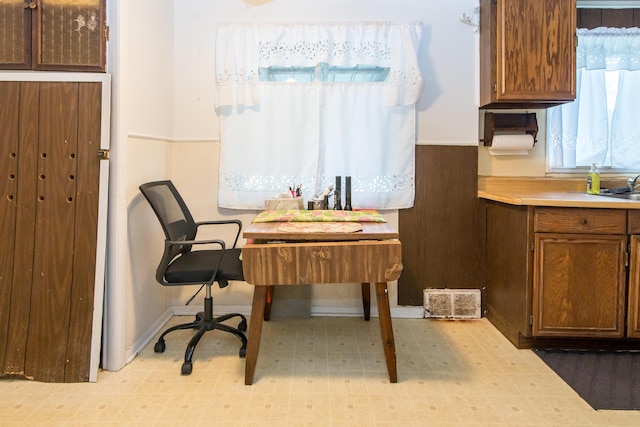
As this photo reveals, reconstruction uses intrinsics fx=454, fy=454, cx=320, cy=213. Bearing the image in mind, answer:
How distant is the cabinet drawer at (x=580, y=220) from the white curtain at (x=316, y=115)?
833 millimetres

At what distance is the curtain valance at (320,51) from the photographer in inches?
112

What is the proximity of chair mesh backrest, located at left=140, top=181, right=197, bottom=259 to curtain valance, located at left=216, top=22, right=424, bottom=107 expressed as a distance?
2.37ft

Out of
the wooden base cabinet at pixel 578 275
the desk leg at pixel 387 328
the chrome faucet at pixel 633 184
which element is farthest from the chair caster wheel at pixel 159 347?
the chrome faucet at pixel 633 184

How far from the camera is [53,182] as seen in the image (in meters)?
2.14

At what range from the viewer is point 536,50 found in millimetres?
2635

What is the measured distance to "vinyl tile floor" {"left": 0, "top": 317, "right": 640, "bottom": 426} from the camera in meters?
1.83

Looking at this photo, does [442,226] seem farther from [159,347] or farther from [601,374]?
[159,347]

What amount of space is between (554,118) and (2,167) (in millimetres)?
3221

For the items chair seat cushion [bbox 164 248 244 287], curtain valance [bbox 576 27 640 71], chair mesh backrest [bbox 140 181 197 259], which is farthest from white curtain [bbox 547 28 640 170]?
chair mesh backrest [bbox 140 181 197 259]

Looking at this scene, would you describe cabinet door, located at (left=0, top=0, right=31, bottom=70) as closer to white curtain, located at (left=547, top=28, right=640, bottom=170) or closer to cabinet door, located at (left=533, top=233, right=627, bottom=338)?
cabinet door, located at (left=533, top=233, right=627, bottom=338)

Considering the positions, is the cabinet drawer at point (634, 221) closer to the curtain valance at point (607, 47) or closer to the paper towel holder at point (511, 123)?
the paper towel holder at point (511, 123)

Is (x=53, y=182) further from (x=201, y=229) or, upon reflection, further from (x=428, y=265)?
(x=428, y=265)

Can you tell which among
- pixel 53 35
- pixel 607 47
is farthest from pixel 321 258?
pixel 607 47

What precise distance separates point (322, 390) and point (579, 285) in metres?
1.47
